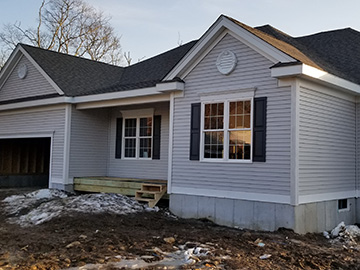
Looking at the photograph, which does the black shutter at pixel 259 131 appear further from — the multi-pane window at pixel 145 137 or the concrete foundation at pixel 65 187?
the concrete foundation at pixel 65 187

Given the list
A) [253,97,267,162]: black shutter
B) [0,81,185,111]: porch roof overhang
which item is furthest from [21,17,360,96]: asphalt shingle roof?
[253,97,267,162]: black shutter

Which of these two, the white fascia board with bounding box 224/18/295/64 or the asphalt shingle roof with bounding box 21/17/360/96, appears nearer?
the white fascia board with bounding box 224/18/295/64

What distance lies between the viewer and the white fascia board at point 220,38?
912 cm

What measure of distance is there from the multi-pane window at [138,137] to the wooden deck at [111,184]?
1.05m

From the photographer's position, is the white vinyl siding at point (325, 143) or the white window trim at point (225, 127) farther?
the white window trim at point (225, 127)

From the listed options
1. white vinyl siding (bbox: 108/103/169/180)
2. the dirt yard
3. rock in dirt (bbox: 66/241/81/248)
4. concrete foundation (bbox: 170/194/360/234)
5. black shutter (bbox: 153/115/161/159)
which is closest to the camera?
the dirt yard

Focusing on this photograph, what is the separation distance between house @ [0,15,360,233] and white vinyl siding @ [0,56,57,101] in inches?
39.6

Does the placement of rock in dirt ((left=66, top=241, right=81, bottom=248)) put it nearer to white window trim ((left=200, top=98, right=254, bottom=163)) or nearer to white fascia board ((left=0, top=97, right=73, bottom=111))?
white window trim ((left=200, top=98, right=254, bottom=163))

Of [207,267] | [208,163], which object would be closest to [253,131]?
[208,163]

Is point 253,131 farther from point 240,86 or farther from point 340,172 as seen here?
point 340,172

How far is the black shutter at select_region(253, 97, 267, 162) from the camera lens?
920 cm

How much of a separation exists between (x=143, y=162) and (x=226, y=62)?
498cm

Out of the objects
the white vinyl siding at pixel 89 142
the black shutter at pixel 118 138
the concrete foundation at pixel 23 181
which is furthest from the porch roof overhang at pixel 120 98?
the concrete foundation at pixel 23 181

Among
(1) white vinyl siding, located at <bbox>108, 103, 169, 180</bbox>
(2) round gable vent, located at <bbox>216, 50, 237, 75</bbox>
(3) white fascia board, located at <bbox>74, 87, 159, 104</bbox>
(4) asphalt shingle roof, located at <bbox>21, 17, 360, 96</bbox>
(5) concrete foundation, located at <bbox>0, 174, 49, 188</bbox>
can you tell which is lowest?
(5) concrete foundation, located at <bbox>0, 174, 49, 188</bbox>
